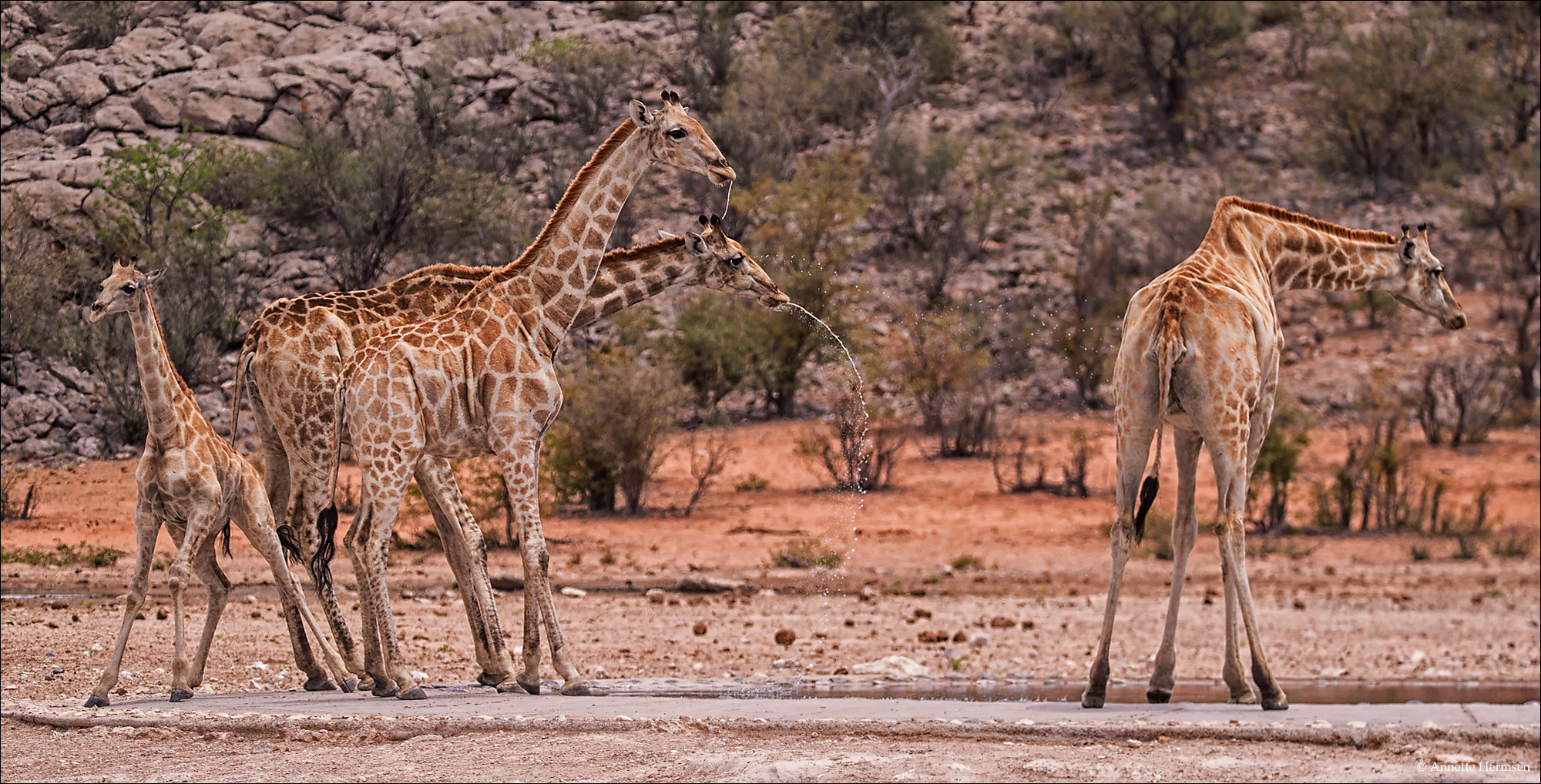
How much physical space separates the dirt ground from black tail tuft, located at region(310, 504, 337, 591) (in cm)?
148

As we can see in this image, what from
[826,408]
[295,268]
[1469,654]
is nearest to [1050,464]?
[826,408]

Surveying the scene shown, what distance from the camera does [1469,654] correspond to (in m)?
13.3

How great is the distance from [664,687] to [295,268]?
20392 millimetres

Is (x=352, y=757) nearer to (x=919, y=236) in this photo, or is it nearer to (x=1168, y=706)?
(x=1168, y=706)

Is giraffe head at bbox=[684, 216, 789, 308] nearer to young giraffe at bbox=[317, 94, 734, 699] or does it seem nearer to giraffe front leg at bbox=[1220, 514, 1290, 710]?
young giraffe at bbox=[317, 94, 734, 699]

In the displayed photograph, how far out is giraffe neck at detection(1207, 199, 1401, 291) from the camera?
1021 centimetres

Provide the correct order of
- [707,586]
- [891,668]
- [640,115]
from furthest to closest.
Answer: [707,586] < [891,668] < [640,115]

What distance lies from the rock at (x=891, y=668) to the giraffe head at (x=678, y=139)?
4308mm

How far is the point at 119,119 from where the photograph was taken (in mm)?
29156

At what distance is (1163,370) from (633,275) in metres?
3.54

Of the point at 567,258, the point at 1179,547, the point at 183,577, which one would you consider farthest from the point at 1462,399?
the point at 183,577

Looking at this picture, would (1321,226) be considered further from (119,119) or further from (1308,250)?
(119,119)

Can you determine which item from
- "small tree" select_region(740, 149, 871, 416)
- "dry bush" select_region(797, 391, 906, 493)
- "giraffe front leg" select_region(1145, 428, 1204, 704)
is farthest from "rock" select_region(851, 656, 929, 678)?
"small tree" select_region(740, 149, 871, 416)

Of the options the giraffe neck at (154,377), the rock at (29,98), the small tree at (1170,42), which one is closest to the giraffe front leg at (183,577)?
the giraffe neck at (154,377)
